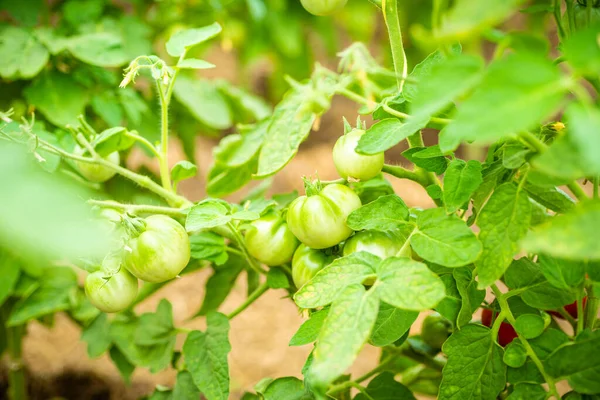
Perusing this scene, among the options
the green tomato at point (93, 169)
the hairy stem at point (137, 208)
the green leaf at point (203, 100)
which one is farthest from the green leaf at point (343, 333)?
the green leaf at point (203, 100)

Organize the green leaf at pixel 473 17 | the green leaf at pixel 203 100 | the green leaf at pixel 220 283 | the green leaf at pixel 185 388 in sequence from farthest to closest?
the green leaf at pixel 203 100 < the green leaf at pixel 220 283 < the green leaf at pixel 185 388 < the green leaf at pixel 473 17

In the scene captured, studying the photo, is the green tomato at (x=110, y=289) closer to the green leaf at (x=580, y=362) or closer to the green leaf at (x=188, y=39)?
the green leaf at (x=188, y=39)

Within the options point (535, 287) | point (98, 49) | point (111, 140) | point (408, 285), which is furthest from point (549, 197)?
point (98, 49)

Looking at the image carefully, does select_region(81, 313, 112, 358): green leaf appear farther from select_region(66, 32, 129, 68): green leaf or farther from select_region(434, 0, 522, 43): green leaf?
select_region(434, 0, 522, 43): green leaf

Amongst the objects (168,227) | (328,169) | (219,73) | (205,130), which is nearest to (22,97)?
(205,130)

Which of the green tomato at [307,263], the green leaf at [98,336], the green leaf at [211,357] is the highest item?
the green tomato at [307,263]
